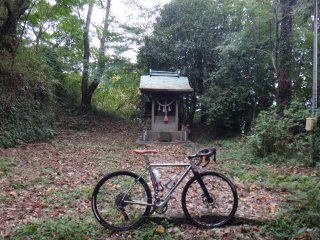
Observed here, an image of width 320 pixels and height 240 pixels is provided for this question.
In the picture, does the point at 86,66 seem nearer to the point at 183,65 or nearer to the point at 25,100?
the point at 183,65

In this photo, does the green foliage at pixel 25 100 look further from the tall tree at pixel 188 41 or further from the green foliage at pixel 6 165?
the tall tree at pixel 188 41

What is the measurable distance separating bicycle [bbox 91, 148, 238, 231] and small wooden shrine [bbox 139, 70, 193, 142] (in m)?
9.83

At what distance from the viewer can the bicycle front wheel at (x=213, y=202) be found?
4.21 metres

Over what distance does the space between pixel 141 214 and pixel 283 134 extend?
564cm

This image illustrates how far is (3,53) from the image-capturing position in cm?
1108

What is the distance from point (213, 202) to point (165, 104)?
35.6ft

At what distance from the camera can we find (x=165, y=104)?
15.0 metres

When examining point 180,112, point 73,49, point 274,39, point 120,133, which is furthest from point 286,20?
point 73,49

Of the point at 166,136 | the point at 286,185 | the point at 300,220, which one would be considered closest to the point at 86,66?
the point at 166,136

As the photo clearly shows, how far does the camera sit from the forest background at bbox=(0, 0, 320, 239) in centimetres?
1002

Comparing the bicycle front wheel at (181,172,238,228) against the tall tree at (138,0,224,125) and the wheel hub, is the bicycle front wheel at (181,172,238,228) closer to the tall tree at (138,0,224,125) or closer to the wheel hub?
the wheel hub

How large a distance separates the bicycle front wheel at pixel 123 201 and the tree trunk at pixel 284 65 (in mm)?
8606

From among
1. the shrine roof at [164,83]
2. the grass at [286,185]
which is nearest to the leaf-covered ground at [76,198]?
the grass at [286,185]

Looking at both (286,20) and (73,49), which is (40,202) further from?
(73,49)
